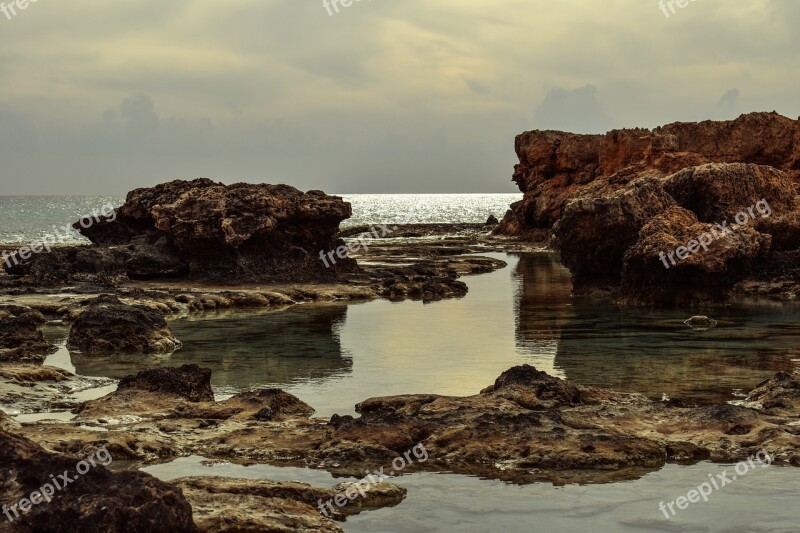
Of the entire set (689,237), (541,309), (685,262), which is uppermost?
(689,237)

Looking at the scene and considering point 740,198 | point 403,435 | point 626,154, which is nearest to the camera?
point 403,435

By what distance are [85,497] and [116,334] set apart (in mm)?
16135

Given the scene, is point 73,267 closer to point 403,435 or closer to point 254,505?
point 403,435

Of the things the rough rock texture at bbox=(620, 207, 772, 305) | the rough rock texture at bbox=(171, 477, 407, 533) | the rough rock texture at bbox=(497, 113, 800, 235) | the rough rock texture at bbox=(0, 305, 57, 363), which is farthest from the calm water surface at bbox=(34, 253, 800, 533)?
the rough rock texture at bbox=(497, 113, 800, 235)

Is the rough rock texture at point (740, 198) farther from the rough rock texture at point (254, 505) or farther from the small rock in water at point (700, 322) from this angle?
the rough rock texture at point (254, 505)

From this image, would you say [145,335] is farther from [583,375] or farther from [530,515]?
[530,515]

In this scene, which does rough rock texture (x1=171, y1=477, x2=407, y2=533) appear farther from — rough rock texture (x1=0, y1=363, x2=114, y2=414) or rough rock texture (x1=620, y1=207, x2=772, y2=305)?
rough rock texture (x1=620, y1=207, x2=772, y2=305)

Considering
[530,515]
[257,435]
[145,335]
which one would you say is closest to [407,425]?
[257,435]

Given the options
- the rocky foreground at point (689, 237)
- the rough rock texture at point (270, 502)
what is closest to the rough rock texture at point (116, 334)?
the rough rock texture at point (270, 502)

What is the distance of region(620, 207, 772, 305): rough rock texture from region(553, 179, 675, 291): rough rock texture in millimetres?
1366

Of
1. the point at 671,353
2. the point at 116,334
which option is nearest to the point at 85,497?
the point at 116,334

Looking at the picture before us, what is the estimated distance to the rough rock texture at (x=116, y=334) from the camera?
22.9 meters

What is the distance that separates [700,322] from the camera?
2723 centimetres

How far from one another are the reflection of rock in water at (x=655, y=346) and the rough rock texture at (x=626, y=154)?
40998 mm
